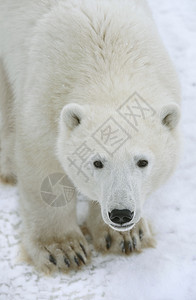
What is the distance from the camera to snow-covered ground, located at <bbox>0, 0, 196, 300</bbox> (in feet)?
13.0

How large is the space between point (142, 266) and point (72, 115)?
145 cm

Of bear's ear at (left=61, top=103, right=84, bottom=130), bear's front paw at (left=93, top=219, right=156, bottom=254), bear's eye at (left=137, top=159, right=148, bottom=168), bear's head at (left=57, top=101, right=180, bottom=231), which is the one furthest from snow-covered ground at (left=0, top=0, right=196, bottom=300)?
bear's ear at (left=61, top=103, right=84, bottom=130)

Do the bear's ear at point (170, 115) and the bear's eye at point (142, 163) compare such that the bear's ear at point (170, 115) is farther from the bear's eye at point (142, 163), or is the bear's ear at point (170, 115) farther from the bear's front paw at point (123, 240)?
the bear's front paw at point (123, 240)

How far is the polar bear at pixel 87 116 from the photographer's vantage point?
131 inches

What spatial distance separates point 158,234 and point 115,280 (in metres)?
0.60

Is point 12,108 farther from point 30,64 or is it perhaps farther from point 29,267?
point 29,267

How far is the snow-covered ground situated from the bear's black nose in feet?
2.94

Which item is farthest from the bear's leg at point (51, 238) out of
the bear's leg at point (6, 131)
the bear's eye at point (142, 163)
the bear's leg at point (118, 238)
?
the bear's eye at point (142, 163)

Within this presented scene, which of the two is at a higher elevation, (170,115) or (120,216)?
(170,115)

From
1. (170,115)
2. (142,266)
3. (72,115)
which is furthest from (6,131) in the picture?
(170,115)

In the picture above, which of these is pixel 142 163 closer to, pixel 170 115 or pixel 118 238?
pixel 170 115

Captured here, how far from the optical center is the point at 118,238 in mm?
4336

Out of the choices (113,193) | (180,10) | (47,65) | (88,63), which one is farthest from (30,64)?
(180,10)

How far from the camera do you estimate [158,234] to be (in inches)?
174
